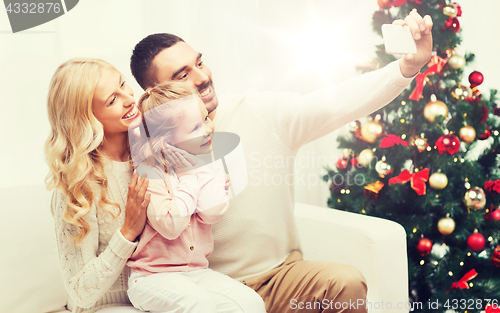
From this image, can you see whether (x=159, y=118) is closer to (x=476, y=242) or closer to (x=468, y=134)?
(x=468, y=134)

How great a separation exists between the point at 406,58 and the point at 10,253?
47.6 inches

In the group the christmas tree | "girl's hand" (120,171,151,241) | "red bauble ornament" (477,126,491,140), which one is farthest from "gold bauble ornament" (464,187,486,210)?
"girl's hand" (120,171,151,241)

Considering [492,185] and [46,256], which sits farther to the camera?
[492,185]

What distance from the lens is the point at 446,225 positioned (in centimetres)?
167

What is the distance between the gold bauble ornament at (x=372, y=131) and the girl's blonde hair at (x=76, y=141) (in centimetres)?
108

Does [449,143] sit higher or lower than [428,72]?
lower

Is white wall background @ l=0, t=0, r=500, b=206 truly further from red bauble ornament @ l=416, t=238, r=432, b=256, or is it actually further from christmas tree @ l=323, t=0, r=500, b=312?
red bauble ornament @ l=416, t=238, r=432, b=256

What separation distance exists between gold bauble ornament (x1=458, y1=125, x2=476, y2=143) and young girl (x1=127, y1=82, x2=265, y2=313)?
1.07m

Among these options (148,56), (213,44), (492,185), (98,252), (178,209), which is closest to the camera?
(178,209)

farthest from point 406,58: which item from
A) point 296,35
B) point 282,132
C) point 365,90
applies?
point 296,35

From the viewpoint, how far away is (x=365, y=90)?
3.64ft

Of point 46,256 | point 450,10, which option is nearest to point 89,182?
point 46,256

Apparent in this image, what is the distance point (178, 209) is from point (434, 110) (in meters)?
1.13

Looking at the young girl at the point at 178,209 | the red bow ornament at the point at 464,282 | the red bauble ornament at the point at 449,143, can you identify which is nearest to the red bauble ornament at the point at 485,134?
the red bauble ornament at the point at 449,143
